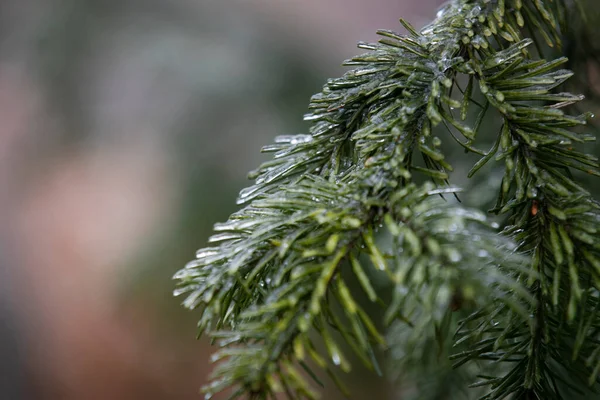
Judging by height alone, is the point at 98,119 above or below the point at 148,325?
above

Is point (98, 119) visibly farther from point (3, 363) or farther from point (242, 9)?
point (3, 363)

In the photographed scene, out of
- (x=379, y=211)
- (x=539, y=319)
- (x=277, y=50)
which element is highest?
(x=277, y=50)

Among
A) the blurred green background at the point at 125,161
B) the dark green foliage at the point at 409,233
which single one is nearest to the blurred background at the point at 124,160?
the blurred green background at the point at 125,161

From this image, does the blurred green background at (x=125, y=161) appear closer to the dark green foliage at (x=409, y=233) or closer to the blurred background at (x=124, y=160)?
the blurred background at (x=124, y=160)

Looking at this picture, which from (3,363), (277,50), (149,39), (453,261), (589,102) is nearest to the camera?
(453,261)

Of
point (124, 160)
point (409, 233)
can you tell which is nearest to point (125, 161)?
point (124, 160)

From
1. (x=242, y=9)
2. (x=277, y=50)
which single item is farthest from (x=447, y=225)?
(x=242, y=9)

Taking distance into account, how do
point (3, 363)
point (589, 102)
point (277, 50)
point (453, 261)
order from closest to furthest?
point (453, 261), point (589, 102), point (277, 50), point (3, 363)
